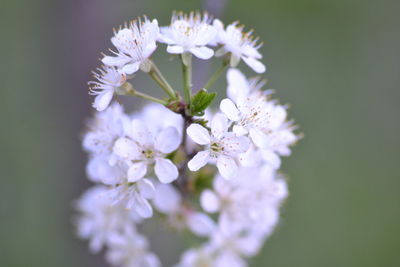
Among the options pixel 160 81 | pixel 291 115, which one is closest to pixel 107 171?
pixel 160 81

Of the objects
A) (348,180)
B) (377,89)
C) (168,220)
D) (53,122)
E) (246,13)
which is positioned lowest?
(168,220)

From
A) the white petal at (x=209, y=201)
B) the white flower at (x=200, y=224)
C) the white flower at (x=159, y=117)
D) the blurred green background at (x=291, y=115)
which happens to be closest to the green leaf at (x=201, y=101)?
the white flower at (x=159, y=117)

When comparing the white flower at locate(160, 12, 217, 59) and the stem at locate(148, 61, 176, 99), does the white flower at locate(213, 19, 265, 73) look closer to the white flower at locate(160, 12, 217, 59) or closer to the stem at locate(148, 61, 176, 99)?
the white flower at locate(160, 12, 217, 59)

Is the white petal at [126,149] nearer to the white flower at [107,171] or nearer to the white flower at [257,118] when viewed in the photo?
the white flower at [107,171]

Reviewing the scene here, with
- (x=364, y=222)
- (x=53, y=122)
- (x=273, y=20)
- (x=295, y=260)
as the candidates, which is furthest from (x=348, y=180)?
(x=53, y=122)

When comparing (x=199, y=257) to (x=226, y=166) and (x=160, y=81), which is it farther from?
(x=160, y=81)

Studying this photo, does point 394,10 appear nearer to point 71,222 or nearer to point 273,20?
point 273,20
